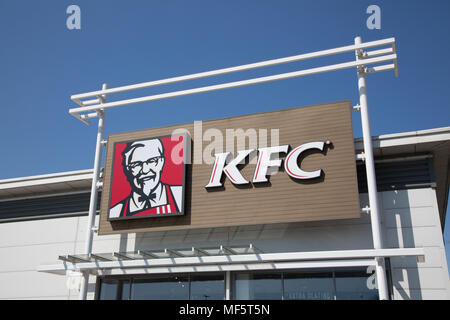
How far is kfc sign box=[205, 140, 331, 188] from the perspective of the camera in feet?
42.4

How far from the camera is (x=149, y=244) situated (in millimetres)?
14617

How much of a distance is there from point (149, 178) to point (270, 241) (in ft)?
13.7

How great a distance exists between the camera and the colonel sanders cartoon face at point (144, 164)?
14.4m

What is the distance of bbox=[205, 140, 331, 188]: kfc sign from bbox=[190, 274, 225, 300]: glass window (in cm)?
261

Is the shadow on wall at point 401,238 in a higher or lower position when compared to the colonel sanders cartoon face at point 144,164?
lower

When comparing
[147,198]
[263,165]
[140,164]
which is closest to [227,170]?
[263,165]

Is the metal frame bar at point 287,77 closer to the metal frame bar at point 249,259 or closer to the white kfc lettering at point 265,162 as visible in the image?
the metal frame bar at point 249,259

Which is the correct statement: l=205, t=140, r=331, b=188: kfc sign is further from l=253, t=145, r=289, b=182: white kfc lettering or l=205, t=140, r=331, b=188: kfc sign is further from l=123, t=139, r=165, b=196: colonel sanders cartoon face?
l=123, t=139, r=165, b=196: colonel sanders cartoon face

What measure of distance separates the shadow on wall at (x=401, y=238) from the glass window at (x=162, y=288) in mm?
5716

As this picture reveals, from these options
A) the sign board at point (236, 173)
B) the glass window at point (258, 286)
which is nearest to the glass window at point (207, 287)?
the glass window at point (258, 286)

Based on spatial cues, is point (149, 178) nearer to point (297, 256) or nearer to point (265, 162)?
point (265, 162)

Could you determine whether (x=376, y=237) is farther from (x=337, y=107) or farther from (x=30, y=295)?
(x=30, y=295)
